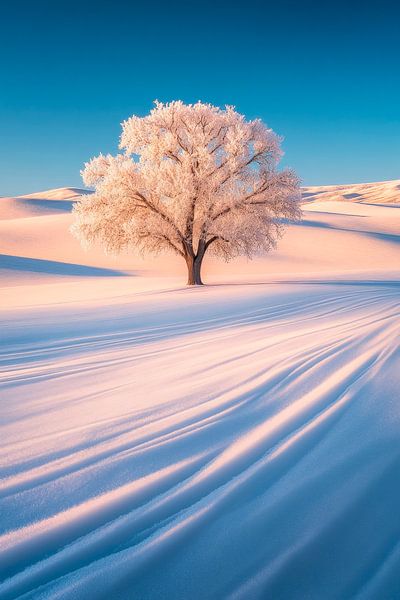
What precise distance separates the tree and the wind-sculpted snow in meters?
12.4

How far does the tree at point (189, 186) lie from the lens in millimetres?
17078

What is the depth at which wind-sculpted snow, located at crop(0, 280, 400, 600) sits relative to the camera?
185cm

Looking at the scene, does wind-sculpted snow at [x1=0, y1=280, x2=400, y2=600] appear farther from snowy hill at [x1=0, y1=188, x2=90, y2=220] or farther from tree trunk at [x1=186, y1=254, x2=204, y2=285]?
snowy hill at [x1=0, y1=188, x2=90, y2=220]

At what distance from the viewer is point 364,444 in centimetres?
292

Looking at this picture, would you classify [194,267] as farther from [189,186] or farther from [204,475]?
[204,475]

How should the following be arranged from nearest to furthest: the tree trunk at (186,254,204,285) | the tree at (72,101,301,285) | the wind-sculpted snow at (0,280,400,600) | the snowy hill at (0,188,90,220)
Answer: the wind-sculpted snow at (0,280,400,600)
the tree at (72,101,301,285)
the tree trunk at (186,254,204,285)
the snowy hill at (0,188,90,220)

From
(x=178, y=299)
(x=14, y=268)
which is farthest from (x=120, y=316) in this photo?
(x=14, y=268)

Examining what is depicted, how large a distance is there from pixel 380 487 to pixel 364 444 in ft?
1.73

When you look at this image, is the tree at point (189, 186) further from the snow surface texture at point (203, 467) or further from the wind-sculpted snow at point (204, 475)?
the wind-sculpted snow at point (204, 475)

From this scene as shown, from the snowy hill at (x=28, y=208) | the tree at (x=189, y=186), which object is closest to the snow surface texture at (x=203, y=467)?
the tree at (x=189, y=186)

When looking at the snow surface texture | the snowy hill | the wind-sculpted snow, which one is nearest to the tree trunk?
the snow surface texture

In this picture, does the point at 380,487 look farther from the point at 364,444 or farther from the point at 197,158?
the point at 197,158

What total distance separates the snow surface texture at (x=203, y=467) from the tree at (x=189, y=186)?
11.4 metres

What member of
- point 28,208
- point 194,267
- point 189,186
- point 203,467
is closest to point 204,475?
point 203,467
